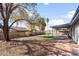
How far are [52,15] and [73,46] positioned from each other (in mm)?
506

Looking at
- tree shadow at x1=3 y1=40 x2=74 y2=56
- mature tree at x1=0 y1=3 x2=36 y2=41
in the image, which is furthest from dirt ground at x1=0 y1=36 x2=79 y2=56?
mature tree at x1=0 y1=3 x2=36 y2=41

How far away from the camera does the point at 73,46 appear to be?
3150mm

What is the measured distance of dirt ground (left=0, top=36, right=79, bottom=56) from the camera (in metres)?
3.17

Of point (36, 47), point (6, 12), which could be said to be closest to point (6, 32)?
point (6, 12)

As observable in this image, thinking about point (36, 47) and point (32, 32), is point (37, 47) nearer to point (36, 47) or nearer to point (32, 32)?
point (36, 47)

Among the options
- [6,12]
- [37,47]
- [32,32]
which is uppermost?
[6,12]

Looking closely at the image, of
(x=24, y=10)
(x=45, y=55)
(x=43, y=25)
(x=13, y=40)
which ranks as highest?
(x=24, y=10)

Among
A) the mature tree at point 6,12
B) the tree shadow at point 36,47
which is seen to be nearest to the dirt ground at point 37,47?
the tree shadow at point 36,47

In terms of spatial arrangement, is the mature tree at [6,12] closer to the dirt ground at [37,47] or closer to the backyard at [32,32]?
the backyard at [32,32]

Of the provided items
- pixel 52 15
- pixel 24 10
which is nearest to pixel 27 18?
pixel 24 10

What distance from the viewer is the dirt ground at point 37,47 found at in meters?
3.17

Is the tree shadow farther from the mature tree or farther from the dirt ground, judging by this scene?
the mature tree

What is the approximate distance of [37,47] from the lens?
126 inches

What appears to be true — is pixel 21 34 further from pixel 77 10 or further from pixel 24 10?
pixel 77 10
